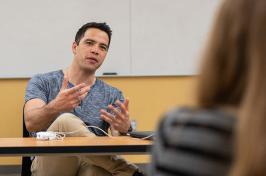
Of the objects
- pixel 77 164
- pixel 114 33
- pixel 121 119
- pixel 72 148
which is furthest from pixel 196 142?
pixel 114 33

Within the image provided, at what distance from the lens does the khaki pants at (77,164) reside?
2314 mm

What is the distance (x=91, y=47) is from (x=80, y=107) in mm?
437

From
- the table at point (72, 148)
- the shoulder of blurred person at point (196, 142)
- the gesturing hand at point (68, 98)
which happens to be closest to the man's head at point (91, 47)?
the gesturing hand at point (68, 98)

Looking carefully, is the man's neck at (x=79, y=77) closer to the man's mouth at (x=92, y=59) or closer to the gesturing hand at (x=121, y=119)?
the man's mouth at (x=92, y=59)

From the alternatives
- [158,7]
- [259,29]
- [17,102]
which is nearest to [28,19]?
[17,102]

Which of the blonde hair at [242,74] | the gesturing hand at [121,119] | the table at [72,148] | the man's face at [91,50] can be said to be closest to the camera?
the blonde hair at [242,74]

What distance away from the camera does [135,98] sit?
4141 mm

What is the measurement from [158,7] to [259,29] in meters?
3.41

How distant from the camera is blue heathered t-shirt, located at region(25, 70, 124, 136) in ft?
9.43

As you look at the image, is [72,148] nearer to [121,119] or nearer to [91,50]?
[121,119]

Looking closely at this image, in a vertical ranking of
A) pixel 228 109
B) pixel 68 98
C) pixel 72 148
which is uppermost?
pixel 228 109

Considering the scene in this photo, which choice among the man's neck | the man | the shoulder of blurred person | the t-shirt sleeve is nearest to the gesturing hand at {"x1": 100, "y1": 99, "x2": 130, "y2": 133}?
the man

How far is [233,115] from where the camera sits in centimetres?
74

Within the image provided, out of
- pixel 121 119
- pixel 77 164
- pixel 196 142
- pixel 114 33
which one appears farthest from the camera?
pixel 114 33
